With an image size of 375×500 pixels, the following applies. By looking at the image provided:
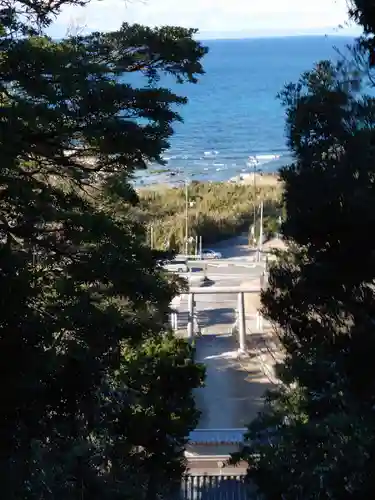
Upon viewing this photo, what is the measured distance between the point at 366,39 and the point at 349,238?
1246 mm

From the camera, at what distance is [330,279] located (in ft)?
12.9

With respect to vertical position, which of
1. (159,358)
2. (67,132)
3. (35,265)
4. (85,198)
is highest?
(67,132)

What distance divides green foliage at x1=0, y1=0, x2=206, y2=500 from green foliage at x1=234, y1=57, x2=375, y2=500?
1128 mm

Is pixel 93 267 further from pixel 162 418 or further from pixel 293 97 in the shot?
pixel 162 418

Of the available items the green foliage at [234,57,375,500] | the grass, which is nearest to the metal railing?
the green foliage at [234,57,375,500]

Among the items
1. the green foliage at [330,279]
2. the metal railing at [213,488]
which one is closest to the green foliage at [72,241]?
the green foliage at [330,279]

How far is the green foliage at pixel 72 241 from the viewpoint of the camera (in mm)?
3777

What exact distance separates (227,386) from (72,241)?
7490 mm

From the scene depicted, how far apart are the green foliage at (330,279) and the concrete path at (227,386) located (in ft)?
19.0

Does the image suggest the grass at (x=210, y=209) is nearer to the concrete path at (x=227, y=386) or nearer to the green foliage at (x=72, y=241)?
the concrete path at (x=227, y=386)

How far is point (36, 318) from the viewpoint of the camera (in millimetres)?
3936

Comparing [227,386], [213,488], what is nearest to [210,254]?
[227,386]

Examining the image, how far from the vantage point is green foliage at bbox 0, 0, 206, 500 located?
3777 mm

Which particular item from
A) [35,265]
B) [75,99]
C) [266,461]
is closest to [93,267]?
[35,265]
